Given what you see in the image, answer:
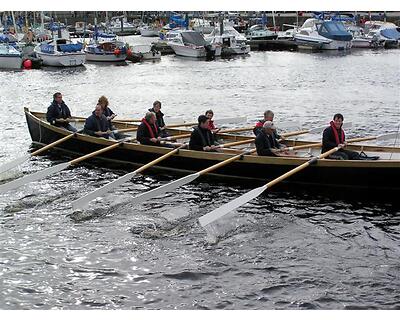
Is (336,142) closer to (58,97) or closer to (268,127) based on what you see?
(268,127)

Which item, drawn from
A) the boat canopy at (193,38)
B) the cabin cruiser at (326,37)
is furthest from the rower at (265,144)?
the cabin cruiser at (326,37)

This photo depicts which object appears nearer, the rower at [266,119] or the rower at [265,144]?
the rower at [265,144]

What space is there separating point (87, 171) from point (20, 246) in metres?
5.18

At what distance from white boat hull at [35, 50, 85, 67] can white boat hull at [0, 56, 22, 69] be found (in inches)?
75.6

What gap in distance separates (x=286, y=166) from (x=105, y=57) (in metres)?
36.5

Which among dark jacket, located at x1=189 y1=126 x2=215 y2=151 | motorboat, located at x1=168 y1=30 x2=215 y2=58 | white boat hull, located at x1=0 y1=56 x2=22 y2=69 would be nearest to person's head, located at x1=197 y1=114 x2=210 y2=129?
dark jacket, located at x1=189 y1=126 x2=215 y2=151

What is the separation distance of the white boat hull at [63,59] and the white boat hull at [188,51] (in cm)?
1055

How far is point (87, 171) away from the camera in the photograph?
54.0 ft

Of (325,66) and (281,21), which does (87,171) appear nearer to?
(325,66)

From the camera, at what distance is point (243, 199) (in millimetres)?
11828

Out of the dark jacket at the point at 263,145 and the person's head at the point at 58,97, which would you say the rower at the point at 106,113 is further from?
the dark jacket at the point at 263,145

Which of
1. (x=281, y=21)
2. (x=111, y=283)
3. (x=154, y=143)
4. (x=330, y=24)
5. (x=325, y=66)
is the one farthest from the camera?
(x=281, y=21)

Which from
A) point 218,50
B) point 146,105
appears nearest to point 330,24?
point 218,50

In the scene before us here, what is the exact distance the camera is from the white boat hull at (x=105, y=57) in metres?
48.0
